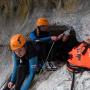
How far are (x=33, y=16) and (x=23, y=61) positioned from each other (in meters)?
3.21

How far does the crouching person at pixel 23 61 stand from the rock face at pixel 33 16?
5.63ft

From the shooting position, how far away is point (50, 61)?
26.1 feet

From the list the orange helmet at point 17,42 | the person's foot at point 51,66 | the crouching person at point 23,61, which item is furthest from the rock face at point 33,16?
the orange helmet at point 17,42

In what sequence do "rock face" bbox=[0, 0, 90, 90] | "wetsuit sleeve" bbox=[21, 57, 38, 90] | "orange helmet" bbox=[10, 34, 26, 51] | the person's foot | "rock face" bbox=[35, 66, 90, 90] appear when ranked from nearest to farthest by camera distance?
"rock face" bbox=[35, 66, 90, 90], "orange helmet" bbox=[10, 34, 26, 51], "wetsuit sleeve" bbox=[21, 57, 38, 90], the person's foot, "rock face" bbox=[0, 0, 90, 90]

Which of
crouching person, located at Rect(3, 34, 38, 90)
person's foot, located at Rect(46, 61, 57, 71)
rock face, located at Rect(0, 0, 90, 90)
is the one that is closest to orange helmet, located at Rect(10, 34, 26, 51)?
crouching person, located at Rect(3, 34, 38, 90)

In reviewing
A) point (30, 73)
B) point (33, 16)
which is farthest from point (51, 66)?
point (33, 16)

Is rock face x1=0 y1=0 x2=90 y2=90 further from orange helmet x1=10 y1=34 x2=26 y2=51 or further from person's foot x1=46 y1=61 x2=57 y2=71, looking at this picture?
orange helmet x1=10 y1=34 x2=26 y2=51

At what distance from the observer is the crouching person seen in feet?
24.1

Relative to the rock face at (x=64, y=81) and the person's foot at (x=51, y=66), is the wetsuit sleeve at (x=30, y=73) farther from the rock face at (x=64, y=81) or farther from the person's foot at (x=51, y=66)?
the person's foot at (x=51, y=66)

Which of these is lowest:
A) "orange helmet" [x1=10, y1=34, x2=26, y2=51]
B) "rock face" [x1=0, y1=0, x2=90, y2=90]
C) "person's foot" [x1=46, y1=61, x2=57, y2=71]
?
"person's foot" [x1=46, y1=61, x2=57, y2=71]

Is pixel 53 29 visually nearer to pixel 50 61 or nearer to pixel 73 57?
pixel 50 61

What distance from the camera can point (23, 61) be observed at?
7562 mm

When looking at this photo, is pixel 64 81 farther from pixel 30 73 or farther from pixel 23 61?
pixel 23 61

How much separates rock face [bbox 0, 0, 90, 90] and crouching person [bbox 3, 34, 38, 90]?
1.71 metres
